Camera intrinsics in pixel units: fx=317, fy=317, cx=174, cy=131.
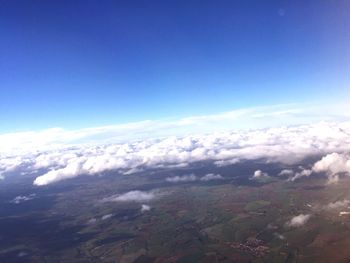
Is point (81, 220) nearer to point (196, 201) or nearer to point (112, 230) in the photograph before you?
point (112, 230)

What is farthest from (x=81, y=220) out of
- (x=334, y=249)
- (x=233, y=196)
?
(x=334, y=249)

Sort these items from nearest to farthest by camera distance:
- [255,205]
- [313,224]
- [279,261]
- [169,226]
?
[279,261] → [313,224] → [169,226] → [255,205]

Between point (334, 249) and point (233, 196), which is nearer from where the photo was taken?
point (334, 249)

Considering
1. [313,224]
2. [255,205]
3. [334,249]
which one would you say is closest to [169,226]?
[255,205]

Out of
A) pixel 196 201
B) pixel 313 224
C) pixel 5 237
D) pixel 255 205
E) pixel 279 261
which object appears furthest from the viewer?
pixel 196 201

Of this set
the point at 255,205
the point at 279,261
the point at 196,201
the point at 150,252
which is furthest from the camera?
the point at 196,201

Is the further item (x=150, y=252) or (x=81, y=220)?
(x=81, y=220)

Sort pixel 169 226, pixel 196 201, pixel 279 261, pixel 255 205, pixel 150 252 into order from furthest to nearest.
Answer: pixel 196 201, pixel 255 205, pixel 169 226, pixel 150 252, pixel 279 261

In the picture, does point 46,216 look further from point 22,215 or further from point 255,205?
point 255,205
